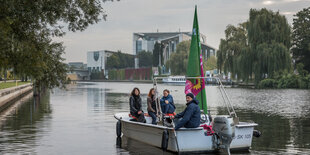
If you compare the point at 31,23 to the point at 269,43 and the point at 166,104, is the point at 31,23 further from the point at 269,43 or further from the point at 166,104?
the point at 269,43

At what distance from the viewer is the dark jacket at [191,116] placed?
41.2ft

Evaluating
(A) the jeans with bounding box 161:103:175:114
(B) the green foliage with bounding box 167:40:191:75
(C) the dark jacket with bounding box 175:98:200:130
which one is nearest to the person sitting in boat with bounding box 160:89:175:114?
(A) the jeans with bounding box 161:103:175:114

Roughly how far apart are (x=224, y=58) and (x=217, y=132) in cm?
5761

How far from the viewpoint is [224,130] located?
12.3m

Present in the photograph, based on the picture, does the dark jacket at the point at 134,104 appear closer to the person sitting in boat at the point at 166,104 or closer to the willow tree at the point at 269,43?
the person sitting in boat at the point at 166,104

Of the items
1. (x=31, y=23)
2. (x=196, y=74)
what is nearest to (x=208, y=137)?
(x=196, y=74)

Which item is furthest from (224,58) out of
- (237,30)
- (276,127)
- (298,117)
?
(276,127)

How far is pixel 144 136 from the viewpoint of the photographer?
14.8 m

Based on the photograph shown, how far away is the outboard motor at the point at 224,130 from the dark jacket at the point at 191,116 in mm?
556

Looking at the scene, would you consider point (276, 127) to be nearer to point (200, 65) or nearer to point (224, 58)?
point (200, 65)

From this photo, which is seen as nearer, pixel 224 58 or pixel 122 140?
pixel 122 140

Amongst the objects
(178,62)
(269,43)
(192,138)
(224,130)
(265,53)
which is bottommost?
(192,138)

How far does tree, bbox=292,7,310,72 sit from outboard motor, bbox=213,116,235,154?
70587 mm

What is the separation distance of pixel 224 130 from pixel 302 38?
77576mm
